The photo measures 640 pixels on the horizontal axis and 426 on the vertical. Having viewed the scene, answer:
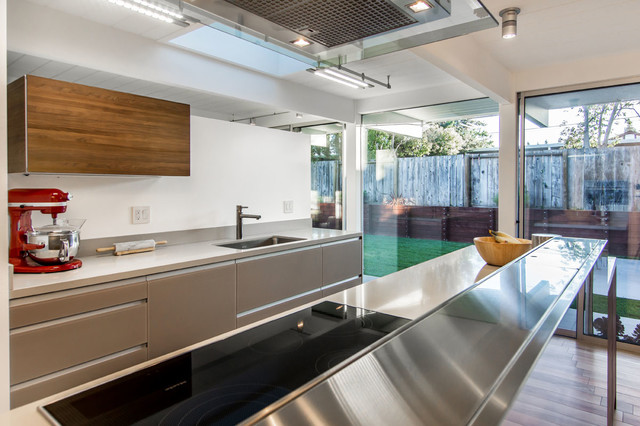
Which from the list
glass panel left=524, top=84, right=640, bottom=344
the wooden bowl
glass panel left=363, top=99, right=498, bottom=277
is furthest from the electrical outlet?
glass panel left=524, top=84, right=640, bottom=344

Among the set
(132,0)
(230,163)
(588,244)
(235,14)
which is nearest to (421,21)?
(235,14)

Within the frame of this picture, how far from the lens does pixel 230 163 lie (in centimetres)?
349

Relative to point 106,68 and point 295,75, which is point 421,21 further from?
point 295,75

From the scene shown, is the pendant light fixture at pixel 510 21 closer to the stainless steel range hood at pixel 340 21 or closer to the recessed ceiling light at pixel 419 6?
the stainless steel range hood at pixel 340 21

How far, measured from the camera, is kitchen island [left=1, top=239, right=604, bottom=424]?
2.21 ft

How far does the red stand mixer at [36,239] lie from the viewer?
1989 mm

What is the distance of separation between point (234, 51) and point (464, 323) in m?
3.07

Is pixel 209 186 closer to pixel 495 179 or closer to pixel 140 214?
pixel 140 214

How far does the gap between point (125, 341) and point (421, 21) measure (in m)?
2.01

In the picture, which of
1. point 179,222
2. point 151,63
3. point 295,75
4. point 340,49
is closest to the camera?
point 340,49

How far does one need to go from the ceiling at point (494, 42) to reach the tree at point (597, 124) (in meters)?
0.46

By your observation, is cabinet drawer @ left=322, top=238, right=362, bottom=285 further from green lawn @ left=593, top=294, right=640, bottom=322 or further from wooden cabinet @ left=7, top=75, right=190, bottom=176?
green lawn @ left=593, top=294, right=640, bottom=322

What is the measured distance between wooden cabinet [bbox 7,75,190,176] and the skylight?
62 centimetres

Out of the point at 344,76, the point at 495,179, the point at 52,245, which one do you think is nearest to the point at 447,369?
the point at 52,245
